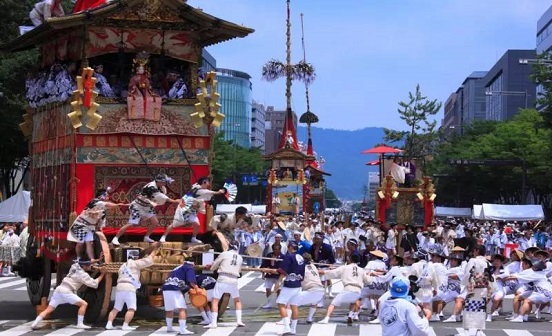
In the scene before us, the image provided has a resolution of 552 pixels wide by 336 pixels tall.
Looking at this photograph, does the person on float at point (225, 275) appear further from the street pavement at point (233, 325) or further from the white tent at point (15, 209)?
the white tent at point (15, 209)

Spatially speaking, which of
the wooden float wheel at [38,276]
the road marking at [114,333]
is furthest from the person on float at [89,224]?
the wooden float wheel at [38,276]

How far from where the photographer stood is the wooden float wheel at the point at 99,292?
17797 mm

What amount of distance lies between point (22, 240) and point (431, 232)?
510 inches

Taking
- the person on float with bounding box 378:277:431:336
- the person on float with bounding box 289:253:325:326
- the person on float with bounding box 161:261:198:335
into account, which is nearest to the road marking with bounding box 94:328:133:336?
the person on float with bounding box 161:261:198:335

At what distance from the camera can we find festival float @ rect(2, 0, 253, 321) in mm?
18359

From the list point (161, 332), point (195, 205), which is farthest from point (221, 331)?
point (195, 205)

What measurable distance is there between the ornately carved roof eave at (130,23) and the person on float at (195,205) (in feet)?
10.1

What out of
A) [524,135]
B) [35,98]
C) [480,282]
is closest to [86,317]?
[35,98]

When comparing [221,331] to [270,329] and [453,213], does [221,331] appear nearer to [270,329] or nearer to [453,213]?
[270,329]

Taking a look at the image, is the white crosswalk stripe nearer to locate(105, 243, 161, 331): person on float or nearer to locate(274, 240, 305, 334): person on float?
locate(105, 243, 161, 331): person on float

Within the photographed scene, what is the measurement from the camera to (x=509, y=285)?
70.6 ft

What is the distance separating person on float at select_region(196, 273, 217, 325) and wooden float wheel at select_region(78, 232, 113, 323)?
5.39 ft

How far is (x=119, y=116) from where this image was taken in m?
18.9

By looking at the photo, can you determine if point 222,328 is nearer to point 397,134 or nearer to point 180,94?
point 180,94
